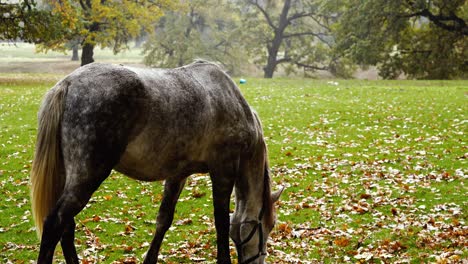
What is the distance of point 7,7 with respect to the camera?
2441 centimetres

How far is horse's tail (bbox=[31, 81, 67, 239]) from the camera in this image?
443 cm

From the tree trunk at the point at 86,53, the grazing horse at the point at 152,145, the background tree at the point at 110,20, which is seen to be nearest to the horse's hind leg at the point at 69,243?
the grazing horse at the point at 152,145

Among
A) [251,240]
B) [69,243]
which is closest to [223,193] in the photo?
[251,240]

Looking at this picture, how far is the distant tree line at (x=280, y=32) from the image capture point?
2652cm

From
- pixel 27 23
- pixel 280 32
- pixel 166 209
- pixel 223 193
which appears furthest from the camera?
pixel 280 32

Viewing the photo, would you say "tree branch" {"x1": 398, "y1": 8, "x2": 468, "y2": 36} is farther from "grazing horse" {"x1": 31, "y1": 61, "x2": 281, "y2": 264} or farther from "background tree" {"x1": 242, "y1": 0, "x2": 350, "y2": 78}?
"grazing horse" {"x1": 31, "y1": 61, "x2": 281, "y2": 264}

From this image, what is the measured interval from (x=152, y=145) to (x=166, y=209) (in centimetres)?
133

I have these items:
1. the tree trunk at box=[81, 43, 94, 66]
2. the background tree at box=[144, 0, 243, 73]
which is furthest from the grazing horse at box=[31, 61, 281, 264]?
the background tree at box=[144, 0, 243, 73]

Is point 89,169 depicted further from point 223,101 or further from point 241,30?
point 241,30

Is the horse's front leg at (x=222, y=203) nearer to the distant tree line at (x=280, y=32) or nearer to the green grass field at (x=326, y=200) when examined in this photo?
the green grass field at (x=326, y=200)

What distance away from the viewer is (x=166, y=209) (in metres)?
5.74

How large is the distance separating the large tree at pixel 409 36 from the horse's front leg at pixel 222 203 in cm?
2613

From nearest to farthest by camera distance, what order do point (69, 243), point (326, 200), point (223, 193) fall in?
point (69, 243)
point (223, 193)
point (326, 200)

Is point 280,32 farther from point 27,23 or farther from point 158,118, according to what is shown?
point 158,118
